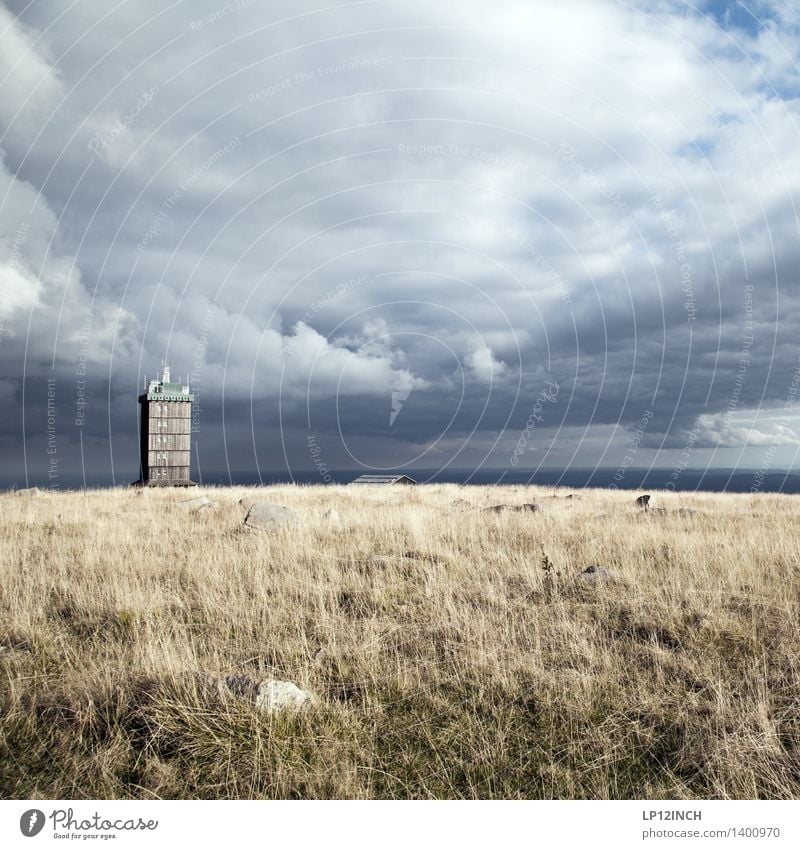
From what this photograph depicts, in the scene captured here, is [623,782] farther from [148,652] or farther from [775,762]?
[148,652]

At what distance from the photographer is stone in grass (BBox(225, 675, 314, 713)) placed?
4344 mm

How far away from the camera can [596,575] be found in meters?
7.82

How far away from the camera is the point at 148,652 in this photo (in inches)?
207

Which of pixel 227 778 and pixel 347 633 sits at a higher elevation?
pixel 347 633

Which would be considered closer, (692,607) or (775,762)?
(775,762)

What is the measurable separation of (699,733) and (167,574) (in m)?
7.22

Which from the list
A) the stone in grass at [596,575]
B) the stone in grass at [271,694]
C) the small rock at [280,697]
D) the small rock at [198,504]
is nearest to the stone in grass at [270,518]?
the small rock at [198,504]

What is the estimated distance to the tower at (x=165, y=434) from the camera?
96.2ft

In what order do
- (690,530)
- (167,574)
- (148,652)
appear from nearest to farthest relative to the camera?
(148,652)
(167,574)
(690,530)

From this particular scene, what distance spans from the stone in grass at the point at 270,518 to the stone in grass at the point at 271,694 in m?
7.30

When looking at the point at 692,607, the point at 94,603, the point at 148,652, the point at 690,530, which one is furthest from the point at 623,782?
the point at 690,530

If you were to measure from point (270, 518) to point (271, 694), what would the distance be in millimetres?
8164
